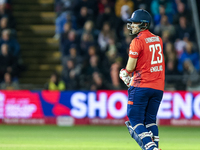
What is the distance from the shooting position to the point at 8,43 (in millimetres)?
16453

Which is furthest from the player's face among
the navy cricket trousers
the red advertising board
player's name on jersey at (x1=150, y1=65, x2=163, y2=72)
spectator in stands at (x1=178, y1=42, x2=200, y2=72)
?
spectator in stands at (x1=178, y1=42, x2=200, y2=72)

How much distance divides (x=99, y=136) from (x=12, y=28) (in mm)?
7236

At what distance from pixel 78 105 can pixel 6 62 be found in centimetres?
347

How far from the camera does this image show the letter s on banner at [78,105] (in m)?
14.2

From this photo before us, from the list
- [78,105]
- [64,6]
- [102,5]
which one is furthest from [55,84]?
[64,6]

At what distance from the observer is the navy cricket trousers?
7121 millimetres

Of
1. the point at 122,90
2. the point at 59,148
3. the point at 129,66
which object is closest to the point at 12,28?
the point at 122,90

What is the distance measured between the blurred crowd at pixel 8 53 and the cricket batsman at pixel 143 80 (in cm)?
894

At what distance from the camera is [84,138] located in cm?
1130

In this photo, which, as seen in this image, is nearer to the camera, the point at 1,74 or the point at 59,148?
the point at 59,148

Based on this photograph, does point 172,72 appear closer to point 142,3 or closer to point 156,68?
point 142,3

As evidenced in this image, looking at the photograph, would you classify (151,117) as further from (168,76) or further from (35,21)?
(35,21)

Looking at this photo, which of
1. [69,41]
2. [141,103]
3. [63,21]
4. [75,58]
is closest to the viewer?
[141,103]

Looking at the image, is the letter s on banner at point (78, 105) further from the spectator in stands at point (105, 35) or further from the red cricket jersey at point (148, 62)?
the red cricket jersey at point (148, 62)
